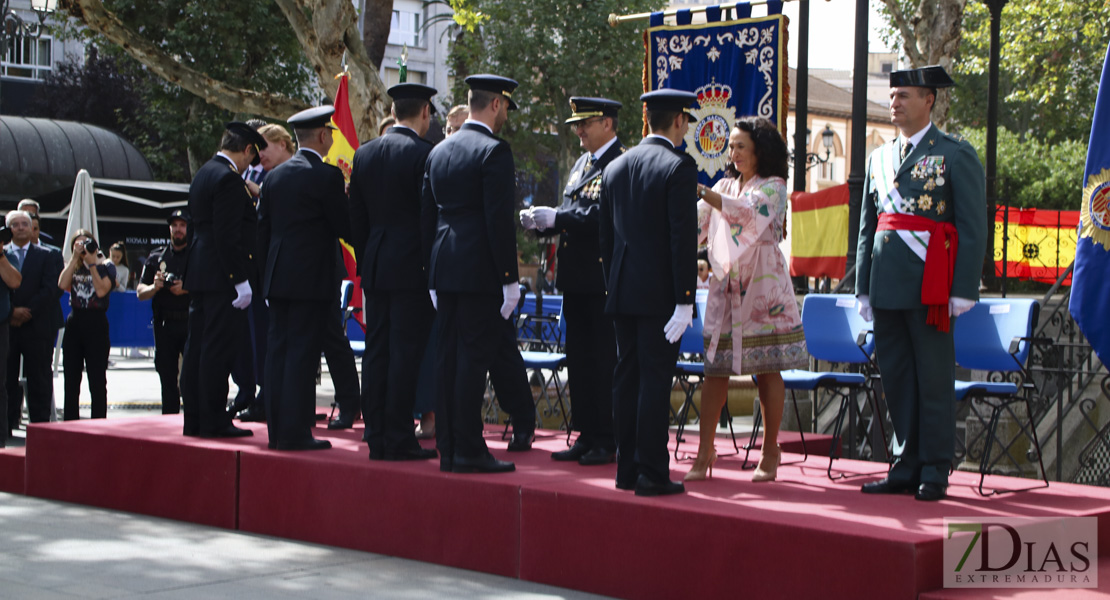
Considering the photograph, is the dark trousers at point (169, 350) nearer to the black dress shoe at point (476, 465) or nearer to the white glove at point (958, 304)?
the black dress shoe at point (476, 465)

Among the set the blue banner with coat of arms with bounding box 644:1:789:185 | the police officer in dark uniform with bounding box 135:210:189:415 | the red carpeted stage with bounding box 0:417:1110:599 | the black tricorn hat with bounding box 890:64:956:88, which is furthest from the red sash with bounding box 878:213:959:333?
the police officer in dark uniform with bounding box 135:210:189:415

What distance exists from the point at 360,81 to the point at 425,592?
29.5ft

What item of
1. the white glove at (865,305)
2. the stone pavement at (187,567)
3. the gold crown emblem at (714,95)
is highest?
the gold crown emblem at (714,95)

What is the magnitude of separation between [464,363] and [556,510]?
37.3 inches

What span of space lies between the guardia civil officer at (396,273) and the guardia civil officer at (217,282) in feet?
3.61

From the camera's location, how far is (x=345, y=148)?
12102 mm

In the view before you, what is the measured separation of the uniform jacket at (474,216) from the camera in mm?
5836

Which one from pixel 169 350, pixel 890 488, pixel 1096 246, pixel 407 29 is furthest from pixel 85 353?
pixel 407 29

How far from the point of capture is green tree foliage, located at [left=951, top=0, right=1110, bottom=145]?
23953mm

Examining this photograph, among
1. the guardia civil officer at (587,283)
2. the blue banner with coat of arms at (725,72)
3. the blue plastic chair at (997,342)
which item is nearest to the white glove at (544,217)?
the guardia civil officer at (587,283)

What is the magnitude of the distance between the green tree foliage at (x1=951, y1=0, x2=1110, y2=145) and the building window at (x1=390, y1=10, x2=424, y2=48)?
74.2 ft

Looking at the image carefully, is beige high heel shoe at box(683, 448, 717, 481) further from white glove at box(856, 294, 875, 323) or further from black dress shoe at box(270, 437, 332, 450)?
black dress shoe at box(270, 437, 332, 450)

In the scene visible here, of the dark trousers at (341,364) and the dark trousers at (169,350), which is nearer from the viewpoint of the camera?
the dark trousers at (341,364)

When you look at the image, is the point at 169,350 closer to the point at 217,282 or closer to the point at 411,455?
the point at 217,282
